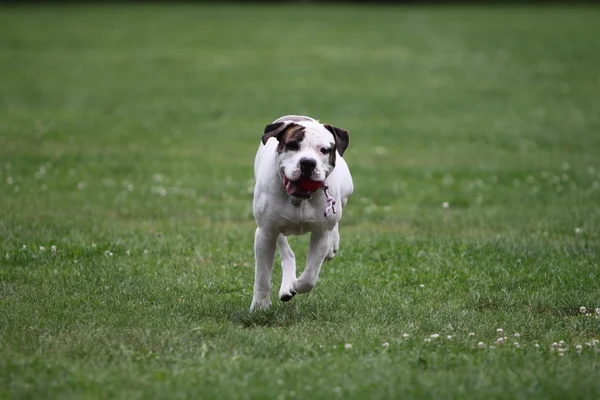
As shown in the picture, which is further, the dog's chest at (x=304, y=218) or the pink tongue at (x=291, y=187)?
the dog's chest at (x=304, y=218)

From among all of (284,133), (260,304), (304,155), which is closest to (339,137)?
(284,133)

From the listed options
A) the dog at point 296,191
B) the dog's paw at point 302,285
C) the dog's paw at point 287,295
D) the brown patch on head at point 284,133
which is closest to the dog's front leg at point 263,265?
the dog at point 296,191

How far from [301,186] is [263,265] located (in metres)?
0.98

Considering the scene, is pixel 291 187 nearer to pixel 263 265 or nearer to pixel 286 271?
pixel 263 265

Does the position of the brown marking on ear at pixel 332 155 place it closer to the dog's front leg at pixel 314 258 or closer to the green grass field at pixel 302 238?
the dog's front leg at pixel 314 258

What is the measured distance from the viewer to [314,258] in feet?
23.9

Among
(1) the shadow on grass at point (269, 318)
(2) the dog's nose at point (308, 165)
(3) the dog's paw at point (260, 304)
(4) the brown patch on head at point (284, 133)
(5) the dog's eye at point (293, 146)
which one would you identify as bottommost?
(1) the shadow on grass at point (269, 318)

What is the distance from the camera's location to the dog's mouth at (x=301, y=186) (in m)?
6.62

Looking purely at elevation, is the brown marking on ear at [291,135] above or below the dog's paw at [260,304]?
above

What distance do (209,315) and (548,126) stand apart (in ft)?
44.9

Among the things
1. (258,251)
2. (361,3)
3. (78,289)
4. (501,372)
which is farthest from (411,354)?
(361,3)

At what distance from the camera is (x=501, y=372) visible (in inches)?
237

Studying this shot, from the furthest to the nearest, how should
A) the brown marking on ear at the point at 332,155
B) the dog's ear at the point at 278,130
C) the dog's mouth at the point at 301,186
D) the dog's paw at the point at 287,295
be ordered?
1. the dog's paw at the point at 287,295
2. the dog's ear at the point at 278,130
3. the brown marking on ear at the point at 332,155
4. the dog's mouth at the point at 301,186

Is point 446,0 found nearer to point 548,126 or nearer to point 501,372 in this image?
point 548,126
